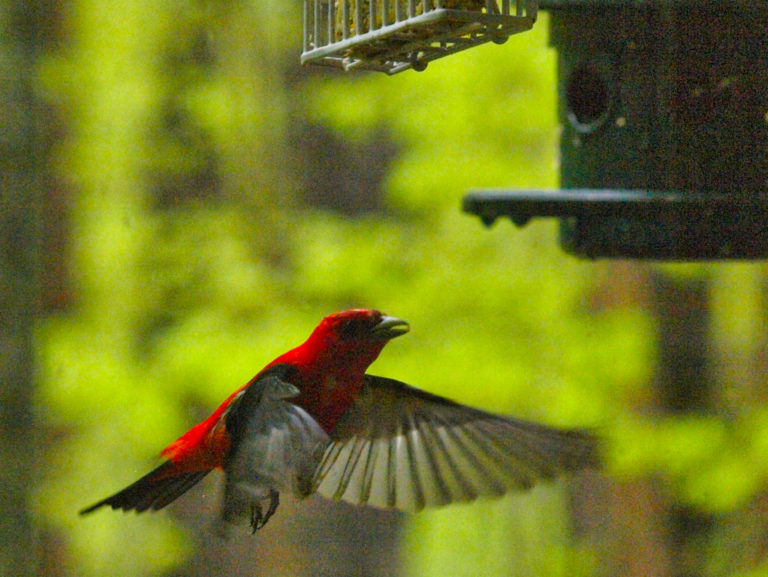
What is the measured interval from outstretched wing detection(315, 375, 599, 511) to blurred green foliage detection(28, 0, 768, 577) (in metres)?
1.02

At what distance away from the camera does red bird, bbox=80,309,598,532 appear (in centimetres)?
142

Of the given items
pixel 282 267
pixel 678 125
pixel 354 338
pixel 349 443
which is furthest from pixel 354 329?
pixel 282 267

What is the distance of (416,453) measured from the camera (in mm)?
1739

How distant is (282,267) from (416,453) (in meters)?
1.33

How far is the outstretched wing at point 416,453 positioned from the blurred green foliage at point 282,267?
1.02 m

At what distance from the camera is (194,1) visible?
311 cm

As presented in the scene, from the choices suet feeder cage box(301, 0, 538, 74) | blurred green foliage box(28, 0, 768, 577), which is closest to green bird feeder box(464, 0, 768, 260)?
suet feeder cage box(301, 0, 538, 74)

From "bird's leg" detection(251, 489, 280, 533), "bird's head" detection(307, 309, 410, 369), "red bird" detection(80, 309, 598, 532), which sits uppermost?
"bird's head" detection(307, 309, 410, 369)

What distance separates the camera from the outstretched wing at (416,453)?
5.15 feet

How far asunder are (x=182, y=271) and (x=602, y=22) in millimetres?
1540

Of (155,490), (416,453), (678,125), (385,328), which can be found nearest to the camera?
(385,328)

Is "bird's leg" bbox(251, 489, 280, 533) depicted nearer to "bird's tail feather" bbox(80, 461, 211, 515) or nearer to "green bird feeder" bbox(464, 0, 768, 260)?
"bird's tail feather" bbox(80, 461, 211, 515)

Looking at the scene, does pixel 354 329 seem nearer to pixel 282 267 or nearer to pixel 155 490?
pixel 155 490

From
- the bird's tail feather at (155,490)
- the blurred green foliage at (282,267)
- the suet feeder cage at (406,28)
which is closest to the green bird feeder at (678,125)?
the suet feeder cage at (406,28)
